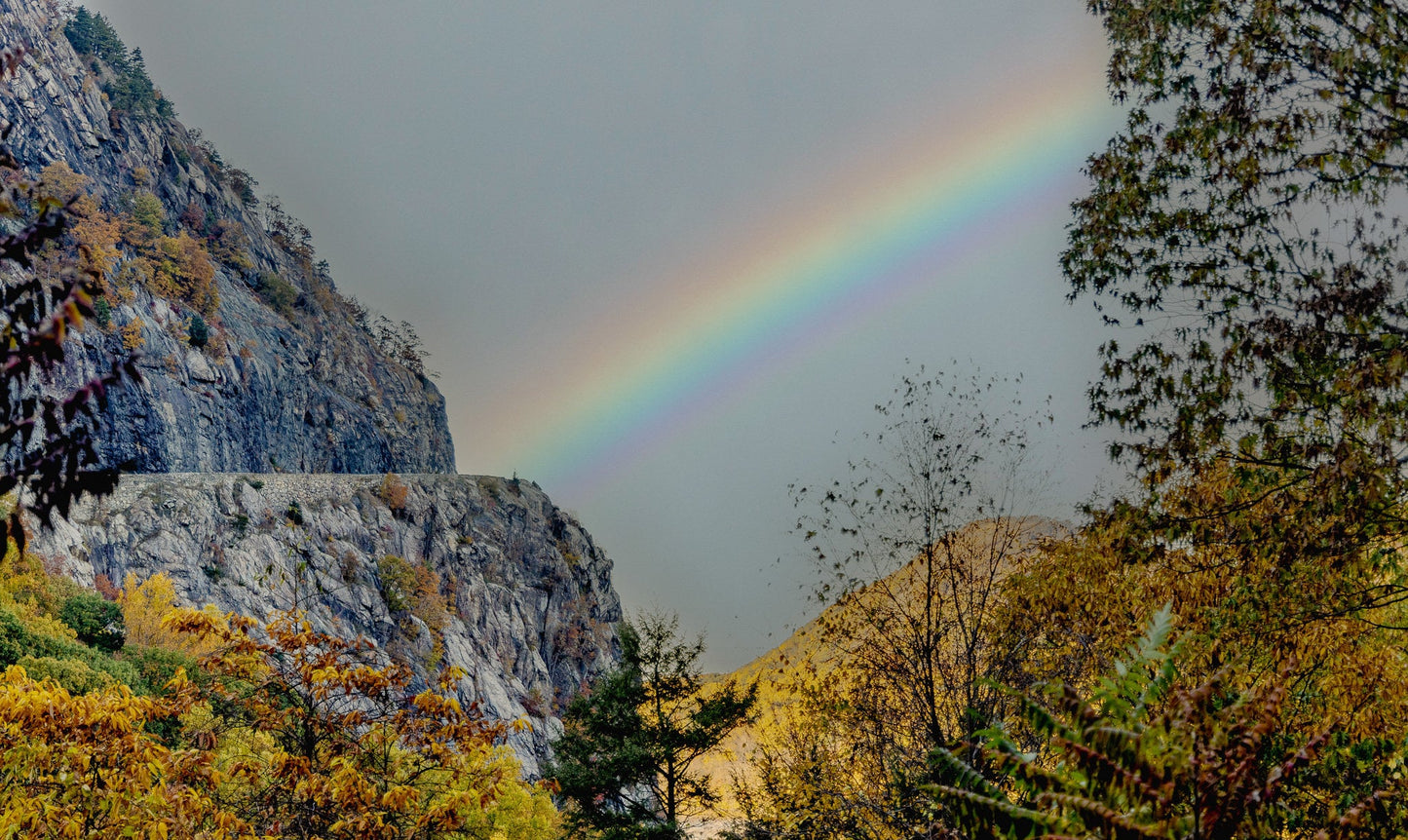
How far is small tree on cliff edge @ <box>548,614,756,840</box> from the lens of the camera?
2738 cm

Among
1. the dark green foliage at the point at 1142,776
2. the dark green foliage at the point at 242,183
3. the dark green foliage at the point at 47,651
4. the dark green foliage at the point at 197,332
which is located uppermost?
the dark green foliage at the point at 242,183

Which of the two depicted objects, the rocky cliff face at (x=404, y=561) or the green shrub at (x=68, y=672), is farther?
the rocky cliff face at (x=404, y=561)

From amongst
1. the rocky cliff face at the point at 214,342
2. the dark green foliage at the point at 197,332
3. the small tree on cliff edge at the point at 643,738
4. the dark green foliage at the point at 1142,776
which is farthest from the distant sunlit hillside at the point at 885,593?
the dark green foliage at the point at 197,332

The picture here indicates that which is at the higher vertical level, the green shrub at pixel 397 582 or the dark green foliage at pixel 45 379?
the green shrub at pixel 397 582

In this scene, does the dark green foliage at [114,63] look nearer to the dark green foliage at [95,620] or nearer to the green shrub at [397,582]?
the green shrub at [397,582]

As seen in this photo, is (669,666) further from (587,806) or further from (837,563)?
(837,563)

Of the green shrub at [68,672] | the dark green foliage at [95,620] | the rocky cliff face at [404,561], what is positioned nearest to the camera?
Result: the green shrub at [68,672]

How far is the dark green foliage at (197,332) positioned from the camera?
78750 mm

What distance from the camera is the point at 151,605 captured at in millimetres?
47906

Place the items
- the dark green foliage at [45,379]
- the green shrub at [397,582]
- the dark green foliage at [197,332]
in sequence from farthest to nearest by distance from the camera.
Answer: the dark green foliage at [197,332]
the green shrub at [397,582]
the dark green foliage at [45,379]

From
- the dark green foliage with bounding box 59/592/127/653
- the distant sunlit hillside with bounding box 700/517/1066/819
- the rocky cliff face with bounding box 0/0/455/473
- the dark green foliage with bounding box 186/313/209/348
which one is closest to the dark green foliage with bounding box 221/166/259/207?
the rocky cliff face with bounding box 0/0/455/473

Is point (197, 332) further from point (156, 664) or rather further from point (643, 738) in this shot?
point (643, 738)

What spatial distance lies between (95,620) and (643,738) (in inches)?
1172

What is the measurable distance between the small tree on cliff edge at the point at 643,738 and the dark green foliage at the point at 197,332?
66119 mm
